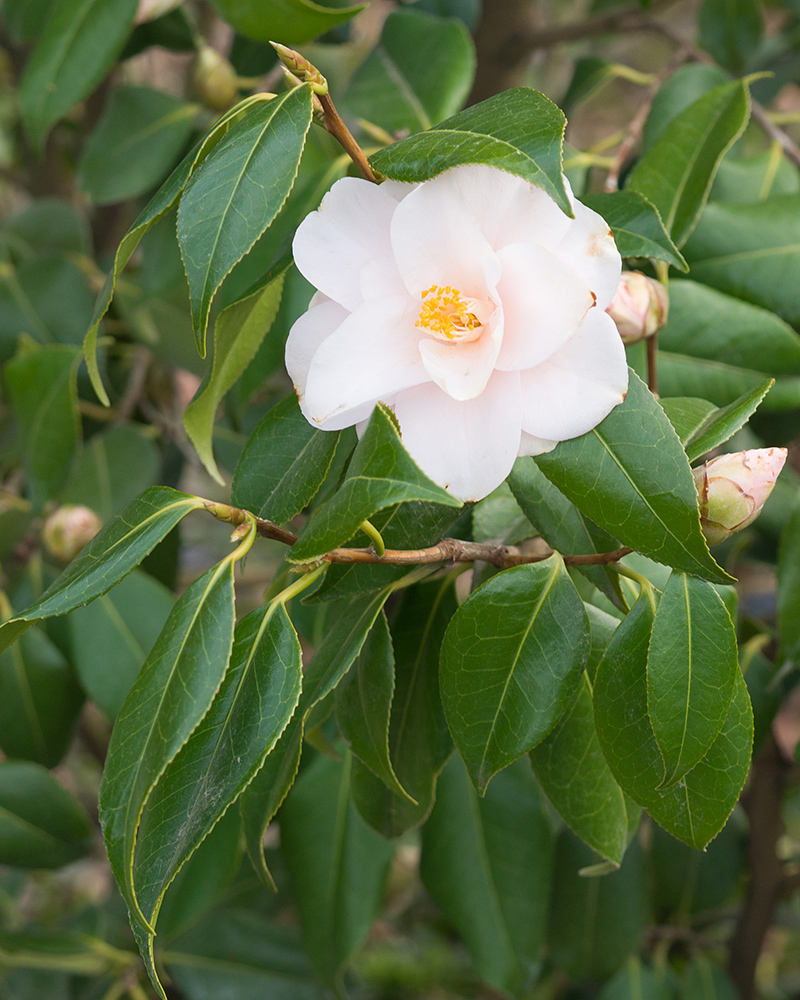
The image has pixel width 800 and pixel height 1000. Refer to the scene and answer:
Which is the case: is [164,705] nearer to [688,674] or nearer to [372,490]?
[372,490]

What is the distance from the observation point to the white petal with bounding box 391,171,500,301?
1.23 feet

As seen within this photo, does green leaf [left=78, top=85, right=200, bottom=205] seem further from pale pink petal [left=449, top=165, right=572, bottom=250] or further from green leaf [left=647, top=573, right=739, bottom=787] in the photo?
green leaf [left=647, top=573, right=739, bottom=787]

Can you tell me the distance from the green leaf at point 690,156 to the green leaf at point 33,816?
2.42 feet

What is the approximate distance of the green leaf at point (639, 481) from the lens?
38 cm

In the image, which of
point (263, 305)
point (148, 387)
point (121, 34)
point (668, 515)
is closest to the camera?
point (668, 515)

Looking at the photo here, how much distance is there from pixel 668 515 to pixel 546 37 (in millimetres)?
868

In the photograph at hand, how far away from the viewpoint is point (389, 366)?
1.30 ft

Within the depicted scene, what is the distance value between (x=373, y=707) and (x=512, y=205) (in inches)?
9.9

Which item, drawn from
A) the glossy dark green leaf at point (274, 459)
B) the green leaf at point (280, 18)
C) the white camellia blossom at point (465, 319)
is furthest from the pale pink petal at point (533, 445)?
the green leaf at point (280, 18)

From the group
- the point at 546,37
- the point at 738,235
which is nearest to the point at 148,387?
the point at 546,37

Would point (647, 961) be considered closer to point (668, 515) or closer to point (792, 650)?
point (792, 650)

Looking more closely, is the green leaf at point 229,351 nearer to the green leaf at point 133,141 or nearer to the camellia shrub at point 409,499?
the camellia shrub at point 409,499

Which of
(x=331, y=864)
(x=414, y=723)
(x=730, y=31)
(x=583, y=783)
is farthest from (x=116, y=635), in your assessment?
(x=730, y=31)

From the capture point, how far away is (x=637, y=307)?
0.49 metres
